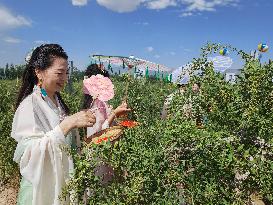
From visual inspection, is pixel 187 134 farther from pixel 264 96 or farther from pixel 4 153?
pixel 4 153

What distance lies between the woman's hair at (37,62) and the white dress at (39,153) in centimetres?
11

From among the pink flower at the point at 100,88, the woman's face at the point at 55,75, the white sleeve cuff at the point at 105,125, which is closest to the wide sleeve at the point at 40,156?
the woman's face at the point at 55,75

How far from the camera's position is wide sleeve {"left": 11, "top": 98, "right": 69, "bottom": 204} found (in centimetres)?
211

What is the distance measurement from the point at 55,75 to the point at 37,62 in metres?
0.15

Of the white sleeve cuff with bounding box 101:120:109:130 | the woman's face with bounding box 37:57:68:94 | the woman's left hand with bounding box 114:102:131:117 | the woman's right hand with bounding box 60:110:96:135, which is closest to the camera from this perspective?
the woman's right hand with bounding box 60:110:96:135

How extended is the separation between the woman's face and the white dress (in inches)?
3.9

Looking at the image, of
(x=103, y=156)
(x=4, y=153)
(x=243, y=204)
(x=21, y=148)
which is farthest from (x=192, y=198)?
(x=4, y=153)

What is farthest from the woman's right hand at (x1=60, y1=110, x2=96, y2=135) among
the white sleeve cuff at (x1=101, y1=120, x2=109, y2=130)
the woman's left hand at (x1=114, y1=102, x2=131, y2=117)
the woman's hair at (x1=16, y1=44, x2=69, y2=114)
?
the white sleeve cuff at (x1=101, y1=120, x2=109, y2=130)

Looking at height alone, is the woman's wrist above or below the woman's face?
below

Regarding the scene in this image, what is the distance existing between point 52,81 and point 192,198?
108 cm

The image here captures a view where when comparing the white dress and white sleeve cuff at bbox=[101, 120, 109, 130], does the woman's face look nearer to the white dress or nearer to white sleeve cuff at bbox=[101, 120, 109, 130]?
the white dress

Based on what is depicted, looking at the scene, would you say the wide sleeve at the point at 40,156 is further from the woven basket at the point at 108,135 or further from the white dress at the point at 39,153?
the woven basket at the point at 108,135

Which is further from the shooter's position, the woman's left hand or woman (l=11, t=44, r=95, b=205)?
the woman's left hand

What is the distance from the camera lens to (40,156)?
6.95ft
